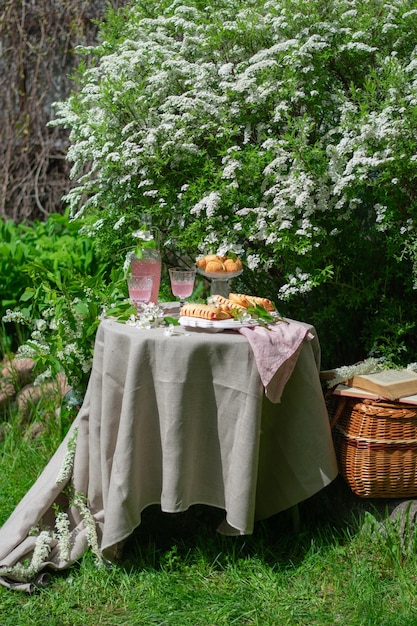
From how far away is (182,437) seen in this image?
2.47m

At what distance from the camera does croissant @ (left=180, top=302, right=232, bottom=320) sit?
2525 mm

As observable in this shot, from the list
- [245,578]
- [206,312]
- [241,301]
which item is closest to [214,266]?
[241,301]

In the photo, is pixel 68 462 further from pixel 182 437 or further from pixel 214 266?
pixel 214 266

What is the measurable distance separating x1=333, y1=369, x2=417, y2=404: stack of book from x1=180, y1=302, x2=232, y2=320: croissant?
57cm

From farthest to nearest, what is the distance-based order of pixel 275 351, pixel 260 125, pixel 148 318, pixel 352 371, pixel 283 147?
pixel 260 125 → pixel 283 147 → pixel 352 371 → pixel 148 318 → pixel 275 351

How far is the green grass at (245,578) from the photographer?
2398mm

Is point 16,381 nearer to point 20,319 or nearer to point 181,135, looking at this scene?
point 20,319

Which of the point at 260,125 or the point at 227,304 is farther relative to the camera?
the point at 260,125

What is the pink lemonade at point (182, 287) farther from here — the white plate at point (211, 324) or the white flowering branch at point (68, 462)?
the white flowering branch at point (68, 462)

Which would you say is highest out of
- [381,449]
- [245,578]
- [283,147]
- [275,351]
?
[283,147]

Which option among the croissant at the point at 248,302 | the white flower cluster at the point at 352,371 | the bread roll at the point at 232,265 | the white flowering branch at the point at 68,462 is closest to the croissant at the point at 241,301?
Answer: the croissant at the point at 248,302

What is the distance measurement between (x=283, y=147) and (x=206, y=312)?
2.89ft

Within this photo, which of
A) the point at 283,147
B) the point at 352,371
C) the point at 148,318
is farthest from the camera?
the point at 283,147

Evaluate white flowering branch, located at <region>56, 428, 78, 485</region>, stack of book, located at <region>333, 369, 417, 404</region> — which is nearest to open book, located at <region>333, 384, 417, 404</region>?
stack of book, located at <region>333, 369, 417, 404</region>
